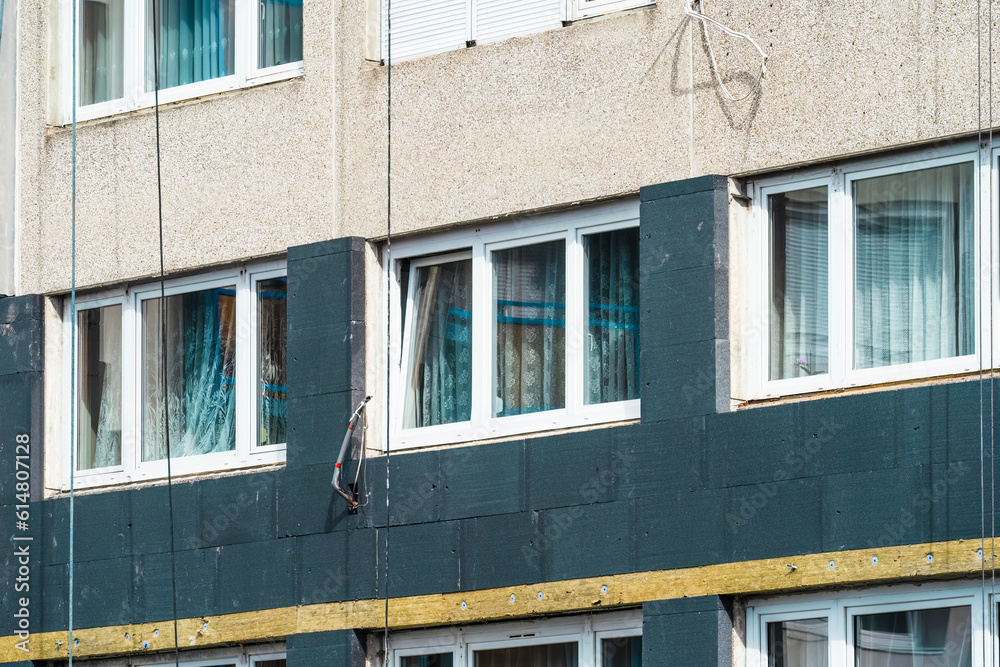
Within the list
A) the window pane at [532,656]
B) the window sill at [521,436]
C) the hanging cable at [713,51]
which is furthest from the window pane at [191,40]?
the window pane at [532,656]

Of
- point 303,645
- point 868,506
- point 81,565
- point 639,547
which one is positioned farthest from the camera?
point 81,565

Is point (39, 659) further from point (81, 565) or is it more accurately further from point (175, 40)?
point (175, 40)

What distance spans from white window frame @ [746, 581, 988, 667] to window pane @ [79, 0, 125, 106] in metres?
8.11

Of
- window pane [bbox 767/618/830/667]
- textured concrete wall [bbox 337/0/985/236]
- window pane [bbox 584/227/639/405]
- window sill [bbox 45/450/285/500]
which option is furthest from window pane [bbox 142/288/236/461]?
window pane [bbox 767/618/830/667]

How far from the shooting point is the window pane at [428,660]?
15.6 metres

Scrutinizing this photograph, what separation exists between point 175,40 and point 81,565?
4.84m

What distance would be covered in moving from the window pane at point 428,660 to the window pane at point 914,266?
13.5 feet

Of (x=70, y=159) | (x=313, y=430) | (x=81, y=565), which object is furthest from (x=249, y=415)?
(x=70, y=159)

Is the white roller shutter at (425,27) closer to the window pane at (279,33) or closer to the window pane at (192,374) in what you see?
the window pane at (279,33)

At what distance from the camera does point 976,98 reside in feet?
43.7

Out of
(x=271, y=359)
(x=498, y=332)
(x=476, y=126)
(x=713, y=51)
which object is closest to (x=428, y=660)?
(x=498, y=332)

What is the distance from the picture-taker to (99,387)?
1805 centimetres

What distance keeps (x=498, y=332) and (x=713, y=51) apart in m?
2.87

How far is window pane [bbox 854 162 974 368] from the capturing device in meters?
13.6
